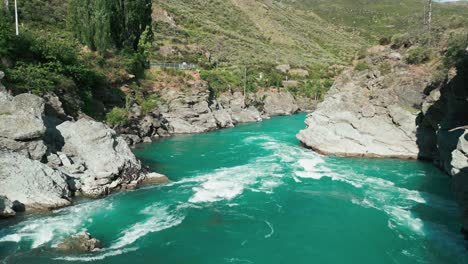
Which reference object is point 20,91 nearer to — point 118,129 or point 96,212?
point 118,129

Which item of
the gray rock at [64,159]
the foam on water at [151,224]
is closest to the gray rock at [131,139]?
the gray rock at [64,159]

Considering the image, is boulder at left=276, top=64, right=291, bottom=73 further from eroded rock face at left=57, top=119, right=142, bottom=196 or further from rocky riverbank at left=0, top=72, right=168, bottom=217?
eroded rock face at left=57, top=119, right=142, bottom=196

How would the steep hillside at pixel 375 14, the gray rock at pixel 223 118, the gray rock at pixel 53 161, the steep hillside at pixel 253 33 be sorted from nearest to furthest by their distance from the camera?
the gray rock at pixel 53 161, the gray rock at pixel 223 118, the steep hillside at pixel 253 33, the steep hillside at pixel 375 14

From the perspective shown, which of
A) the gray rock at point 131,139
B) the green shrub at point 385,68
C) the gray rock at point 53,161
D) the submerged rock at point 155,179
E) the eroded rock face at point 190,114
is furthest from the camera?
the eroded rock face at point 190,114

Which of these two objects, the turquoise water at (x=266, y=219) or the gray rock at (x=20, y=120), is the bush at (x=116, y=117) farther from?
the gray rock at (x=20, y=120)

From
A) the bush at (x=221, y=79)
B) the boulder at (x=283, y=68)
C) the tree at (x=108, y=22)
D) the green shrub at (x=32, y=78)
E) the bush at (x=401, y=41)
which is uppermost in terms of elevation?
the tree at (x=108, y=22)

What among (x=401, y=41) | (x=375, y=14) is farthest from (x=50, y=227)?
(x=375, y=14)

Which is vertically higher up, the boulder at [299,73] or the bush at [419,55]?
the bush at [419,55]

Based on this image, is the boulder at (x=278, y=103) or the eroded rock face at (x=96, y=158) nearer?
the eroded rock face at (x=96, y=158)
